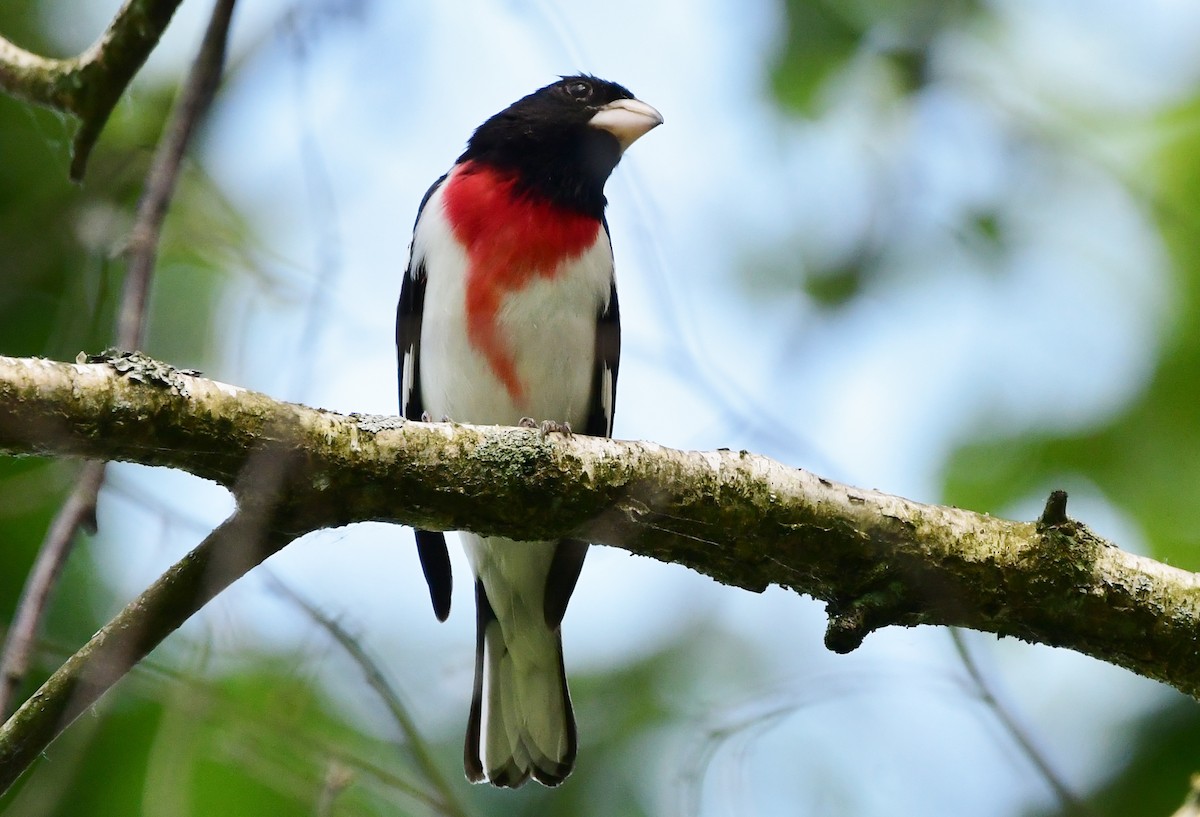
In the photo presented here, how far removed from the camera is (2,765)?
7.86 ft

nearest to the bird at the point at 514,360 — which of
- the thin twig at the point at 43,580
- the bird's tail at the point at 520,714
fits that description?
the bird's tail at the point at 520,714

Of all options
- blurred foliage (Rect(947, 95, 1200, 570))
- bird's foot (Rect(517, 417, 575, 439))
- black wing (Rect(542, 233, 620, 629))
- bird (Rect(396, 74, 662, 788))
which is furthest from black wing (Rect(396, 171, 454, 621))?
blurred foliage (Rect(947, 95, 1200, 570))

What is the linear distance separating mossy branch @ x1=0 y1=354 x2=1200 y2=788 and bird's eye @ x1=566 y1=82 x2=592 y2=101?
2.67m

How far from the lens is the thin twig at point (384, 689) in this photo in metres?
3.33

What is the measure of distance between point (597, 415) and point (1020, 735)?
7.54 feet

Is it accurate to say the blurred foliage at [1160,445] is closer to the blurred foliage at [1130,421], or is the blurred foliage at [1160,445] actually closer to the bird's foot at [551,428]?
the blurred foliage at [1130,421]

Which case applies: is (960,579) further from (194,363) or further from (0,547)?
(0,547)

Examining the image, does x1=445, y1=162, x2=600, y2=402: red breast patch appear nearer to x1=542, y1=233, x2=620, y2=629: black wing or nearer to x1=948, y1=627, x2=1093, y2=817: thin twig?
x1=542, y1=233, x2=620, y2=629: black wing

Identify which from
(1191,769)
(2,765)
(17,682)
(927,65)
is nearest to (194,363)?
(17,682)

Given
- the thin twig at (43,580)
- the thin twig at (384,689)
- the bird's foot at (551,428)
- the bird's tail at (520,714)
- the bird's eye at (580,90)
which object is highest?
the bird's eye at (580,90)

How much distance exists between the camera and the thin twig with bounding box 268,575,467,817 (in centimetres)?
333

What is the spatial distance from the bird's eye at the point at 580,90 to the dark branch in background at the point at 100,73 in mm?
2113

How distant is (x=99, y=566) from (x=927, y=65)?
12.3ft

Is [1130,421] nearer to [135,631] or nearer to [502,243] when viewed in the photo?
[502,243]
